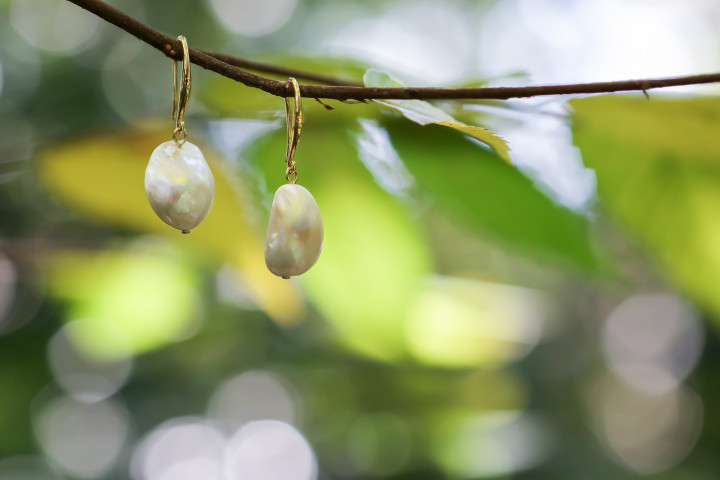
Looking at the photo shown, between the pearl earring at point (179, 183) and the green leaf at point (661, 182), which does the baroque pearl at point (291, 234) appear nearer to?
the pearl earring at point (179, 183)

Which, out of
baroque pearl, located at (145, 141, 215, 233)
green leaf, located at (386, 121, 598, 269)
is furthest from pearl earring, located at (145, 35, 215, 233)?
green leaf, located at (386, 121, 598, 269)

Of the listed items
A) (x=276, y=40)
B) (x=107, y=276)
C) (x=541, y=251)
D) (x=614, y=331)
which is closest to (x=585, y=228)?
(x=541, y=251)

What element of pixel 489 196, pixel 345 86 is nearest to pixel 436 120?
pixel 345 86

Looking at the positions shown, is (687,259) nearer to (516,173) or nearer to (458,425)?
(516,173)

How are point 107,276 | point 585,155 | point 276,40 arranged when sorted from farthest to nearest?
point 276,40 < point 107,276 < point 585,155

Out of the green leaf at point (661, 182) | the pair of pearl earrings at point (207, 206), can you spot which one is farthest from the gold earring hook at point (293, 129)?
the green leaf at point (661, 182)
